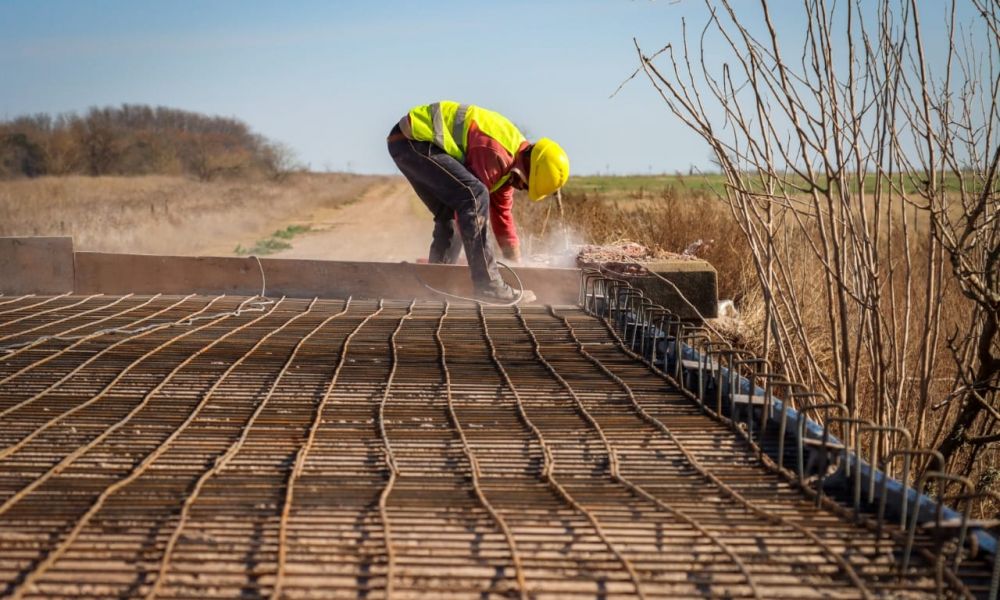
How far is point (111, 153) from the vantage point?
143 feet

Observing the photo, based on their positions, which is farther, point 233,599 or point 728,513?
point 728,513

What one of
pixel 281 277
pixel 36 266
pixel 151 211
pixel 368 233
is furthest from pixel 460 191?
pixel 151 211

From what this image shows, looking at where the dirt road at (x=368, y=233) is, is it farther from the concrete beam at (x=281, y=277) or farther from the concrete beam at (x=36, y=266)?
the concrete beam at (x=36, y=266)

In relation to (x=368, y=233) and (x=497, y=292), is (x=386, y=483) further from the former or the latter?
(x=368, y=233)

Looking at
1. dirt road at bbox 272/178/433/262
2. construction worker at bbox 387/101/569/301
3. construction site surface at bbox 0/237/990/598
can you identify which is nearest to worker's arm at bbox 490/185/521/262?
construction worker at bbox 387/101/569/301

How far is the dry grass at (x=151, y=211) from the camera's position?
18.0 meters

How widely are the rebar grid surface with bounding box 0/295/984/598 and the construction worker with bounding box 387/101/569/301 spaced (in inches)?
72.6

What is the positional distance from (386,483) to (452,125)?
4.28 m

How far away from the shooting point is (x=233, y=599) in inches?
78.3

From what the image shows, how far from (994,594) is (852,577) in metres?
0.26

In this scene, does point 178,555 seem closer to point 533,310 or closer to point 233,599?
point 233,599

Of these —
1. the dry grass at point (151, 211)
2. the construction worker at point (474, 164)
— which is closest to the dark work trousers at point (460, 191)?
the construction worker at point (474, 164)

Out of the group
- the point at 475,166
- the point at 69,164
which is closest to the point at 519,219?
the point at 475,166

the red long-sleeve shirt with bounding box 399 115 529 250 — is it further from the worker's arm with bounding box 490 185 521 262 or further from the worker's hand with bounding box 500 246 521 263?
the worker's hand with bounding box 500 246 521 263
